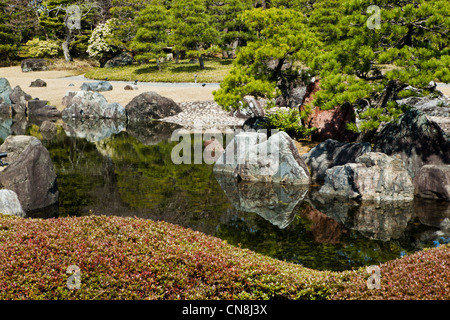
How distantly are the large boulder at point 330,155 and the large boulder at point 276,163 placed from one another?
598 millimetres

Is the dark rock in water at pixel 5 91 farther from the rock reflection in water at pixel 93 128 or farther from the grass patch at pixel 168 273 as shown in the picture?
the grass patch at pixel 168 273

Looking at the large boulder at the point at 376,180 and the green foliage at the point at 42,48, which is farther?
the green foliage at the point at 42,48

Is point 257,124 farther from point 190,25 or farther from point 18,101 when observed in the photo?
point 190,25

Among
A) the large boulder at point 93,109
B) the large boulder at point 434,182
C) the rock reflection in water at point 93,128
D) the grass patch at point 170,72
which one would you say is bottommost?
the rock reflection in water at point 93,128

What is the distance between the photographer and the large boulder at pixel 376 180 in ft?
46.1

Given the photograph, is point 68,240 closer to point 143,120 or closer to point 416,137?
point 416,137

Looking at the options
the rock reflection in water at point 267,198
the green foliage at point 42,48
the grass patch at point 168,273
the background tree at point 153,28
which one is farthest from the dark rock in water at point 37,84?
the grass patch at point 168,273

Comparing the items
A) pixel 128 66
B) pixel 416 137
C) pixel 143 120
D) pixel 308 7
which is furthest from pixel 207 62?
pixel 416 137

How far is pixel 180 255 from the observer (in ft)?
20.9

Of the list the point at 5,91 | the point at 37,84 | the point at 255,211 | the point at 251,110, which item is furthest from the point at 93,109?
the point at 255,211

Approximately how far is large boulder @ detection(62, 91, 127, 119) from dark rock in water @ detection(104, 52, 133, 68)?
19695 mm

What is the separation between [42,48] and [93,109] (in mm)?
27385

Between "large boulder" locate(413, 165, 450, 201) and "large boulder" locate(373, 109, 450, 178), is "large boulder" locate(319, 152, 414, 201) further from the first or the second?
"large boulder" locate(373, 109, 450, 178)
